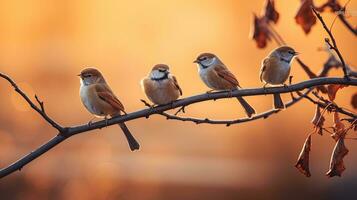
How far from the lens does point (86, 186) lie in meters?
11.2

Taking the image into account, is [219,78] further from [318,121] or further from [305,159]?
[305,159]

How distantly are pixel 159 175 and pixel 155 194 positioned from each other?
1.26 m

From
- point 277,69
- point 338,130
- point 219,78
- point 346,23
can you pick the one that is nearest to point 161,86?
point 219,78

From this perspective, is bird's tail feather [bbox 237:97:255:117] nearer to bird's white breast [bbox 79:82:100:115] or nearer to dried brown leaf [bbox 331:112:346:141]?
bird's white breast [bbox 79:82:100:115]

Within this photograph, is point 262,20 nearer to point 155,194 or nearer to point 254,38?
point 254,38

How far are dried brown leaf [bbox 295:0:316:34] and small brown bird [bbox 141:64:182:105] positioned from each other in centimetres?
123

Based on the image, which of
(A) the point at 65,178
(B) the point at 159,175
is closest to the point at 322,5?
(A) the point at 65,178

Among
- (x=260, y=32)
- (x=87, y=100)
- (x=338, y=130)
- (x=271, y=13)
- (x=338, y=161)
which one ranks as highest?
(x=271, y=13)

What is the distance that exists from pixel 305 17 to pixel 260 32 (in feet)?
1.63

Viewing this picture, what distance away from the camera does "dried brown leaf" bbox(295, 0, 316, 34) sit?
408cm

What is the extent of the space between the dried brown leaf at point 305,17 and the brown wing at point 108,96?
1.47 metres

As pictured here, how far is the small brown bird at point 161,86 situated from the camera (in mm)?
5207

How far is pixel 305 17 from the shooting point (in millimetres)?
4105

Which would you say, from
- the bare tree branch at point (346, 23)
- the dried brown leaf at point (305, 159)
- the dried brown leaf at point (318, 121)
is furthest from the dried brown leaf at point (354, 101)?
the dried brown leaf at point (305, 159)
